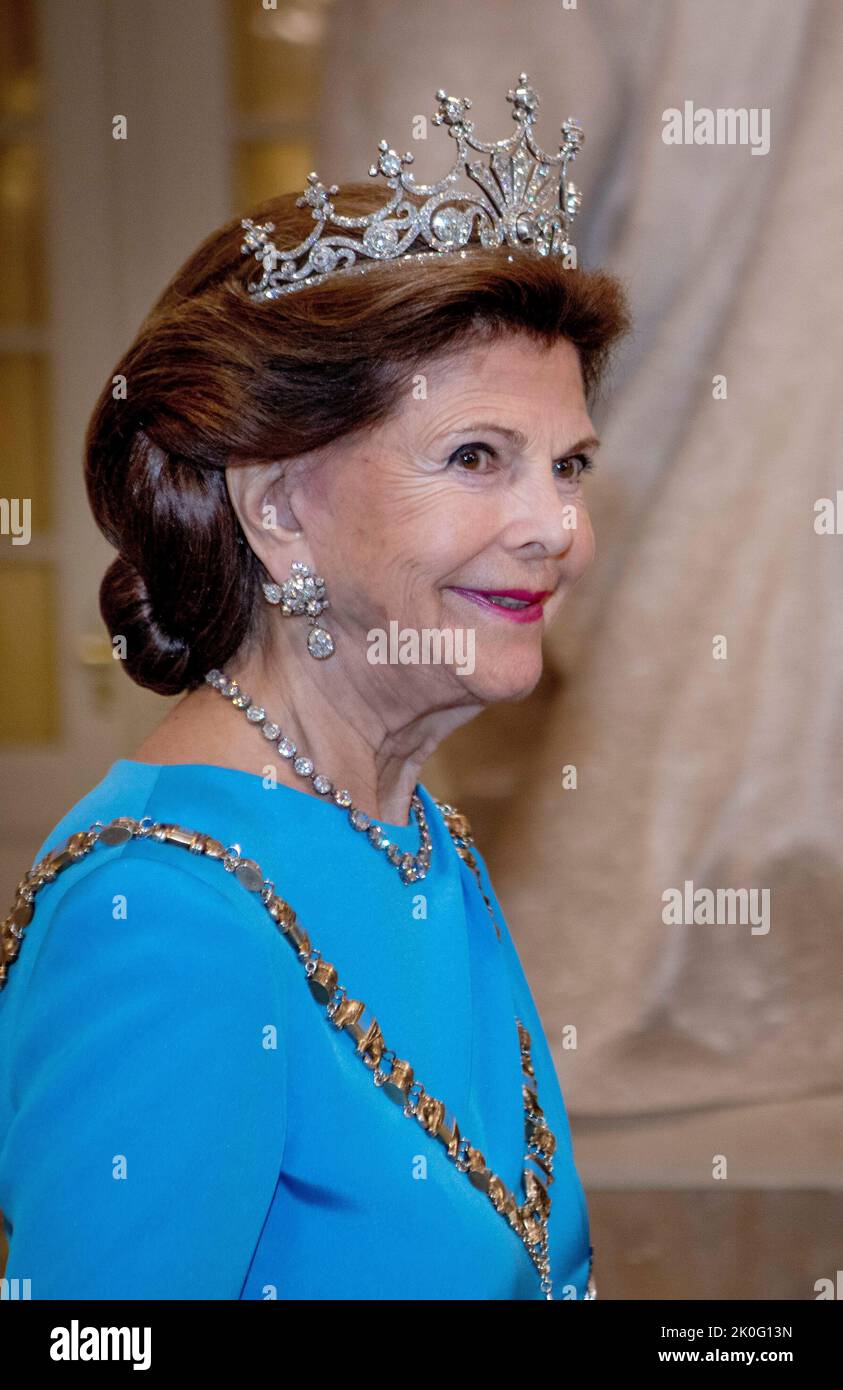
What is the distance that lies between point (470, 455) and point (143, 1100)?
454 millimetres

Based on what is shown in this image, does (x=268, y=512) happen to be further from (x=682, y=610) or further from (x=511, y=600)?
(x=682, y=610)

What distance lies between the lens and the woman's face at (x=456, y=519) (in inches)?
37.3

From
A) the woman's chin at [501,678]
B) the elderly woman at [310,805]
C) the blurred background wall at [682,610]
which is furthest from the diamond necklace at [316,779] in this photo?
the blurred background wall at [682,610]

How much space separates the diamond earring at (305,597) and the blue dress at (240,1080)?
109 millimetres

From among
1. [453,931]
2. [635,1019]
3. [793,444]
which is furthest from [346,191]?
[635,1019]

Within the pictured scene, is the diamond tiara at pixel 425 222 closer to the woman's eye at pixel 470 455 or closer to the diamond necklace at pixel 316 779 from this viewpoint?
the woman's eye at pixel 470 455

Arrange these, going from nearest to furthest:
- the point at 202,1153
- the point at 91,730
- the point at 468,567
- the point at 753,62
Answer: the point at 202,1153 → the point at 468,567 → the point at 753,62 → the point at 91,730

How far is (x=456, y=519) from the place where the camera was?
951 millimetres

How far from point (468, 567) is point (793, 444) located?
5.40 feet

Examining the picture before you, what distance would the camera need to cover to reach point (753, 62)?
2.46 meters

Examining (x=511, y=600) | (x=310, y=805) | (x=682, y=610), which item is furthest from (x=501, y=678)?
(x=682, y=610)

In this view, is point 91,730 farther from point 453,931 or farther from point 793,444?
point 453,931

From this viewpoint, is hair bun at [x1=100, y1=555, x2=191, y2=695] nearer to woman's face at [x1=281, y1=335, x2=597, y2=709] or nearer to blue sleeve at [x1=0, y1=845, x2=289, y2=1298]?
woman's face at [x1=281, y1=335, x2=597, y2=709]
